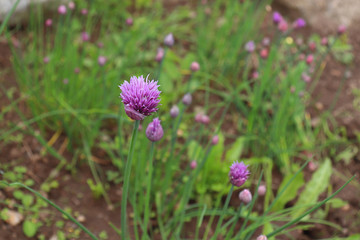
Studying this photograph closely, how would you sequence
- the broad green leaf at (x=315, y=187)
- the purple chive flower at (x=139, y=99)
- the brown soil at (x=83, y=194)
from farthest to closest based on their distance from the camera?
the broad green leaf at (x=315, y=187)
the brown soil at (x=83, y=194)
the purple chive flower at (x=139, y=99)

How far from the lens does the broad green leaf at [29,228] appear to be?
1.51 metres

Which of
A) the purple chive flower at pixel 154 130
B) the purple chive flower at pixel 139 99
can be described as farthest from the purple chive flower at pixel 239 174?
the purple chive flower at pixel 139 99

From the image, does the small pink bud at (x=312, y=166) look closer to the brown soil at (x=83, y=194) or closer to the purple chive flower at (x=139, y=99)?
the brown soil at (x=83, y=194)

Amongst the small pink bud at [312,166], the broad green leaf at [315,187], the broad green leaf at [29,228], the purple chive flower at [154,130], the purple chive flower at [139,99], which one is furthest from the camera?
the small pink bud at [312,166]

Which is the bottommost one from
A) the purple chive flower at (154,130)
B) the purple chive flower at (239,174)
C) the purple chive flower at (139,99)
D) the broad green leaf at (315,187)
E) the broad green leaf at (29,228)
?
the broad green leaf at (315,187)

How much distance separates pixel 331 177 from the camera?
207cm

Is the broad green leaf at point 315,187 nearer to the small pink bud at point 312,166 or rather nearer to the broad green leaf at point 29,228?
the small pink bud at point 312,166

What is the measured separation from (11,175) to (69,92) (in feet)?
1.70

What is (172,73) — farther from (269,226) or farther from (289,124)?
(269,226)

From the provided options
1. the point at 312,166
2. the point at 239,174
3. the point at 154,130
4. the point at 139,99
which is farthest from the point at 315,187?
the point at 139,99

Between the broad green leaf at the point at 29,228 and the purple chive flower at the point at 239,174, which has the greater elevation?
the purple chive flower at the point at 239,174

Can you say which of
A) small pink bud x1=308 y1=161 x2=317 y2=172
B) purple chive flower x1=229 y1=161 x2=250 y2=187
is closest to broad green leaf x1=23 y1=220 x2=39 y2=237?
purple chive flower x1=229 y1=161 x2=250 y2=187

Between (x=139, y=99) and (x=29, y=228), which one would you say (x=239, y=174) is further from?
(x=29, y=228)

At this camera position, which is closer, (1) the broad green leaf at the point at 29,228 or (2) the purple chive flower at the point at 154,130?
(2) the purple chive flower at the point at 154,130
